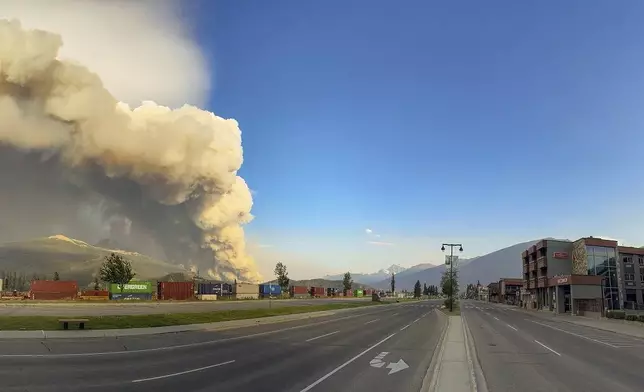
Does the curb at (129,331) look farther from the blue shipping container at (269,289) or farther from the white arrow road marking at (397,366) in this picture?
the blue shipping container at (269,289)

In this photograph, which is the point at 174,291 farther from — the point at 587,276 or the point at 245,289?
the point at 587,276

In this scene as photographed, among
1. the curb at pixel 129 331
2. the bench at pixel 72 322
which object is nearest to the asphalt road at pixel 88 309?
the curb at pixel 129 331

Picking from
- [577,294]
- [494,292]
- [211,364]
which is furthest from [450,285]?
[494,292]

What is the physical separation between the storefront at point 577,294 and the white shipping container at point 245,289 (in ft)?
207

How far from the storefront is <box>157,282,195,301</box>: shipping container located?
210ft

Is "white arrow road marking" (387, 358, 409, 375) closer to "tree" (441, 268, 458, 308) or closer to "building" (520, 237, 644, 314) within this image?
"tree" (441, 268, 458, 308)

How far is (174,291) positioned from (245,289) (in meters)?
23.8

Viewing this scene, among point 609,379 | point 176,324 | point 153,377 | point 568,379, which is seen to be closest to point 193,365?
point 153,377

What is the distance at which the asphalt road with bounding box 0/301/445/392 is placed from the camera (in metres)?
11.9

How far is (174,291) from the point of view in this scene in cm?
8744

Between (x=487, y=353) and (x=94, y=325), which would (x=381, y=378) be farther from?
(x=94, y=325)

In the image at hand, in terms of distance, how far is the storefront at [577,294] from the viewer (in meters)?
74.4

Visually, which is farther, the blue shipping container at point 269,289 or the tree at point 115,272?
the blue shipping container at point 269,289

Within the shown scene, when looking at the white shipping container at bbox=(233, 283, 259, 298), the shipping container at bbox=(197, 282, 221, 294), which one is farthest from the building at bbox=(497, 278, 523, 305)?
the shipping container at bbox=(197, 282, 221, 294)
